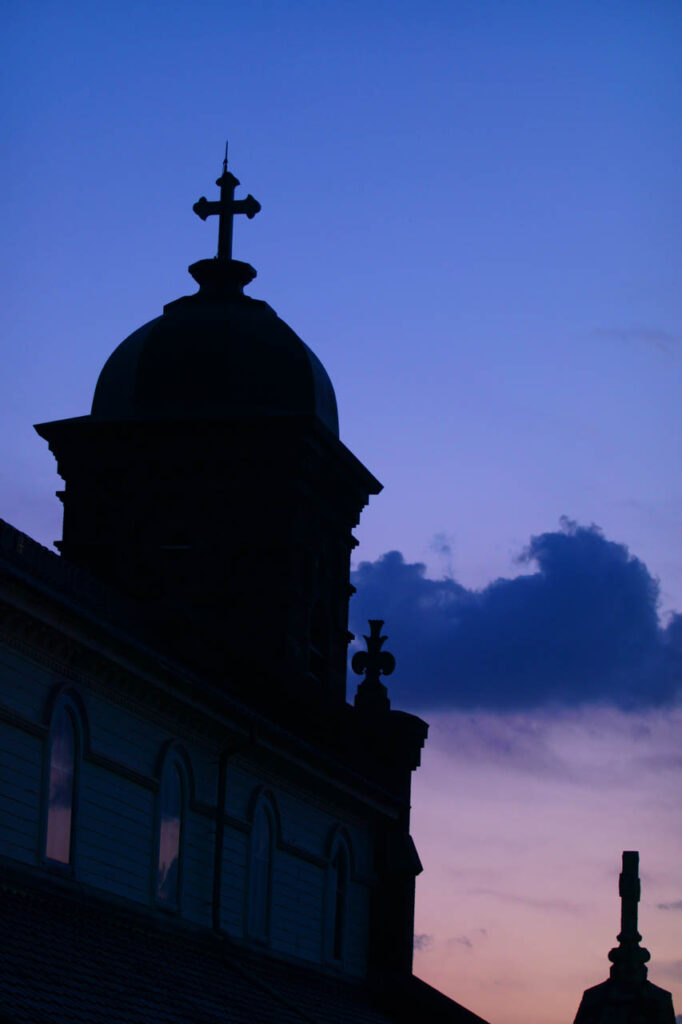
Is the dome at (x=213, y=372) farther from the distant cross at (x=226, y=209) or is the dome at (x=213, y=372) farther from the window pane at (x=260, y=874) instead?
the window pane at (x=260, y=874)

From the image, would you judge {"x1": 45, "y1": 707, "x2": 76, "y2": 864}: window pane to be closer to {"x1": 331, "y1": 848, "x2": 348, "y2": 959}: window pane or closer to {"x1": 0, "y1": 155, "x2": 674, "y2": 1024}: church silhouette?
{"x1": 0, "y1": 155, "x2": 674, "y2": 1024}: church silhouette

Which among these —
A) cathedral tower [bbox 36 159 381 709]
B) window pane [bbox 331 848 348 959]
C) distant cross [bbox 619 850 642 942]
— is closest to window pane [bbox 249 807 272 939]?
window pane [bbox 331 848 348 959]

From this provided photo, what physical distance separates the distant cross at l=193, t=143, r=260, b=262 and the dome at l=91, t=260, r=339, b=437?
1966 mm

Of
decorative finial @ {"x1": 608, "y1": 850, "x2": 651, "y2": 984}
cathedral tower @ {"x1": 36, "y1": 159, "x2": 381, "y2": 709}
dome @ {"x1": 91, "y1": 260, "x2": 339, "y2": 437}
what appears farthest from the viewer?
→ dome @ {"x1": 91, "y1": 260, "x2": 339, "y2": 437}

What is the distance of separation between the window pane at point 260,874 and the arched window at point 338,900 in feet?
9.33

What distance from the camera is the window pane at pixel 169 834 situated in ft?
86.4

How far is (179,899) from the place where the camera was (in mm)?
26891

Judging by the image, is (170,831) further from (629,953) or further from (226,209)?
(226,209)

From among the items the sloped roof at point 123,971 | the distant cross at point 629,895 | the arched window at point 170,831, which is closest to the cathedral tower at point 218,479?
the sloped roof at point 123,971

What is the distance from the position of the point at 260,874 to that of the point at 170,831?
11.3 feet

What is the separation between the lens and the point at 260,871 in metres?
29.8

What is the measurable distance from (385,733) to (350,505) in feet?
14.9

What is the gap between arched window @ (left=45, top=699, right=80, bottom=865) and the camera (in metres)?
23.3

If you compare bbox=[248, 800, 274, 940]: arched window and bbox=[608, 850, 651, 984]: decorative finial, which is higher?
bbox=[248, 800, 274, 940]: arched window
